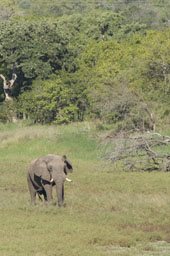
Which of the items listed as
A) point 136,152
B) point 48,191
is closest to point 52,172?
point 48,191

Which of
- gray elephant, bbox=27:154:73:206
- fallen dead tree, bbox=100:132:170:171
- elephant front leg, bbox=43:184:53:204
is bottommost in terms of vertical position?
fallen dead tree, bbox=100:132:170:171

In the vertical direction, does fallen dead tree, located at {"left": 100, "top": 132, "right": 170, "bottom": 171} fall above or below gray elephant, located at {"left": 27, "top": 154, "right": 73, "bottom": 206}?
below

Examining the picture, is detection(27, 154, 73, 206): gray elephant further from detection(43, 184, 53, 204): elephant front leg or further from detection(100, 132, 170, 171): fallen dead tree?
detection(100, 132, 170, 171): fallen dead tree

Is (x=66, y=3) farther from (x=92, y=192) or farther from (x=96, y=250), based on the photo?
(x=96, y=250)

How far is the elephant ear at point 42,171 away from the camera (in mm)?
19047

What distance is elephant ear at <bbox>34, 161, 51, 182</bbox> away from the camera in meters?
19.0

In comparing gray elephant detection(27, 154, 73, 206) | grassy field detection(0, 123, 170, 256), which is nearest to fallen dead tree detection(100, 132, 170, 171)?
Answer: grassy field detection(0, 123, 170, 256)

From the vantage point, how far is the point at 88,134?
4116 cm

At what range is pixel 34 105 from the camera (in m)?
53.9

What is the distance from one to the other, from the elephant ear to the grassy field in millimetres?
852

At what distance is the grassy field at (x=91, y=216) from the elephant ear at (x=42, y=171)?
0.85 m

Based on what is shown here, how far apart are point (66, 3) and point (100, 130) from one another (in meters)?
103

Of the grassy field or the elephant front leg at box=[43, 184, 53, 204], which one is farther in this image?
the elephant front leg at box=[43, 184, 53, 204]

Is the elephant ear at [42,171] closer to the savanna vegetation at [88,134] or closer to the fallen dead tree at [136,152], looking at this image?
the savanna vegetation at [88,134]
